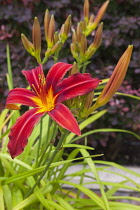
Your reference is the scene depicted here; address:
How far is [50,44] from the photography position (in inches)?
46.9

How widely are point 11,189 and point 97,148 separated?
1276mm

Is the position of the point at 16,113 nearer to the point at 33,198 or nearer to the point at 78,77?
the point at 33,198

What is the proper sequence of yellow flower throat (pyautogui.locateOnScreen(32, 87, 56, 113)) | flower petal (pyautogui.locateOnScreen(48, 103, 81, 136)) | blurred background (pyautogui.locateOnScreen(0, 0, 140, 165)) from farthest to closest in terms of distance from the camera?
blurred background (pyautogui.locateOnScreen(0, 0, 140, 165)) → yellow flower throat (pyautogui.locateOnScreen(32, 87, 56, 113)) → flower petal (pyautogui.locateOnScreen(48, 103, 81, 136))

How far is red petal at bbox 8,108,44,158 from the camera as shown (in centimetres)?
81

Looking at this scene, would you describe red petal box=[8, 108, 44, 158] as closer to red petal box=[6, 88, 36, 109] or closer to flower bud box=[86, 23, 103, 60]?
red petal box=[6, 88, 36, 109]

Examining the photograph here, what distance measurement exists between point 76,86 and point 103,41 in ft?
4.35

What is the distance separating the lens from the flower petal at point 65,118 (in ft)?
A: 2.62

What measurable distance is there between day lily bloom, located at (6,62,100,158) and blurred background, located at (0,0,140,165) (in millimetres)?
1129

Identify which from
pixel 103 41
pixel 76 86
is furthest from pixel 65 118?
pixel 103 41

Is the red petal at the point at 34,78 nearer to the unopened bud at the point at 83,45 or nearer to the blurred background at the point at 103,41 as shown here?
the unopened bud at the point at 83,45

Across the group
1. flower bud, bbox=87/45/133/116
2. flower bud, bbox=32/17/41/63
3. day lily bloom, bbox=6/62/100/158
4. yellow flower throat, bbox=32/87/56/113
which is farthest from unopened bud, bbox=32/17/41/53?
flower bud, bbox=87/45/133/116

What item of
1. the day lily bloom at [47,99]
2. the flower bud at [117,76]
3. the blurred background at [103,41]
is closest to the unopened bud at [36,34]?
the day lily bloom at [47,99]

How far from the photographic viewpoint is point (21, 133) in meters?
0.82

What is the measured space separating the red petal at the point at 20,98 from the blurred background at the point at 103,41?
1.13m
